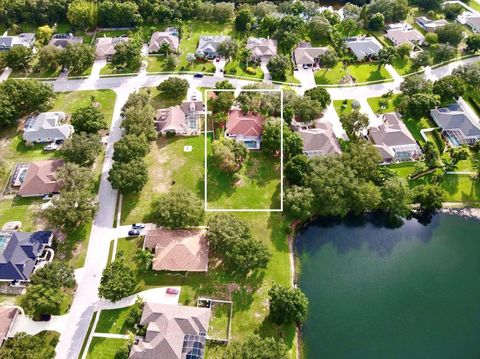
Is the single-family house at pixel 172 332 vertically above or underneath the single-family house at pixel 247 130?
underneath

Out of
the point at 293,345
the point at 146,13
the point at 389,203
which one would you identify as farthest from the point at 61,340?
the point at 146,13

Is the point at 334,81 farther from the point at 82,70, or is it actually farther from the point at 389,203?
the point at 82,70

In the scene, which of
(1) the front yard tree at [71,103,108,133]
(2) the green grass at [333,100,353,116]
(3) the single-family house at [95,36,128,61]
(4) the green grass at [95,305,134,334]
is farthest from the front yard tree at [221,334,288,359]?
(3) the single-family house at [95,36,128,61]

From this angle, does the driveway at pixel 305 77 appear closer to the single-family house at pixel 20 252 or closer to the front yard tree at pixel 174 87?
the front yard tree at pixel 174 87

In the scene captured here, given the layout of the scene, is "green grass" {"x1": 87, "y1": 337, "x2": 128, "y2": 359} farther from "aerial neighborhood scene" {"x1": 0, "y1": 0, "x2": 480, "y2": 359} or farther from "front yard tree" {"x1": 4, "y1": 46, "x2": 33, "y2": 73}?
"front yard tree" {"x1": 4, "y1": 46, "x2": 33, "y2": 73}

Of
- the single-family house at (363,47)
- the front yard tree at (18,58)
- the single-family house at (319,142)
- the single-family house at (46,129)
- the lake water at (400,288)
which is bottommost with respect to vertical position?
the lake water at (400,288)

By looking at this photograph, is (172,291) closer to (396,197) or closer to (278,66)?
(396,197)

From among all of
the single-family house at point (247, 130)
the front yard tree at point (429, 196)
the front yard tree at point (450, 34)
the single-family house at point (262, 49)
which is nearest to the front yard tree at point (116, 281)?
the single-family house at point (247, 130)
